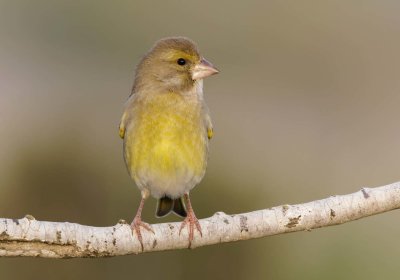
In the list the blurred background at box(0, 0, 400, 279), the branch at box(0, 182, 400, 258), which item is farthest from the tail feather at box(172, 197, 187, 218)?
the blurred background at box(0, 0, 400, 279)

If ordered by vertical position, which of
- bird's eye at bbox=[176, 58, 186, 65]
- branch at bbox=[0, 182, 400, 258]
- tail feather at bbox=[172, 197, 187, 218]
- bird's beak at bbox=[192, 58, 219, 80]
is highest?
bird's eye at bbox=[176, 58, 186, 65]

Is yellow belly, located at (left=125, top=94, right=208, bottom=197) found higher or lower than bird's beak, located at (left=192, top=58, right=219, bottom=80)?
lower

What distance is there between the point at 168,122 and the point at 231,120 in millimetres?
6393

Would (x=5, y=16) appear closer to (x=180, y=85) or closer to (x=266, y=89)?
(x=266, y=89)

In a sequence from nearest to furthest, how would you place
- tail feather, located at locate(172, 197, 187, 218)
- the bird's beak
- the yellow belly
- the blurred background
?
the yellow belly → the bird's beak → tail feather, located at locate(172, 197, 187, 218) → the blurred background

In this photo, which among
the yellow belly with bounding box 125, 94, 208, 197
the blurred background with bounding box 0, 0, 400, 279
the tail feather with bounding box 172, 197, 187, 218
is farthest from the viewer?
the blurred background with bounding box 0, 0, 400, 279

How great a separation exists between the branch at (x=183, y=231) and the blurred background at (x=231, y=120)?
304 cm

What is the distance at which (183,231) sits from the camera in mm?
4414

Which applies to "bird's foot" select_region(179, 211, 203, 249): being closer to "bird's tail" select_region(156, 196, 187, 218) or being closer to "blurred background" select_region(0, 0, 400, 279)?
"bird's tail" select_region(156, 196, 187, 218)

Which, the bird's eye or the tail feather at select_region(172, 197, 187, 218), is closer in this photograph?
the bird's eye

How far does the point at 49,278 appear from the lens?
752 centimetres

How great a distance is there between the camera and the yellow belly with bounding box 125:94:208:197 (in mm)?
4910

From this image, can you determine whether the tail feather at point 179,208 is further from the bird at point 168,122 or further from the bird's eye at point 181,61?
the bird's eye at point 181,61

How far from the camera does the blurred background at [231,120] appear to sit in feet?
25.7
